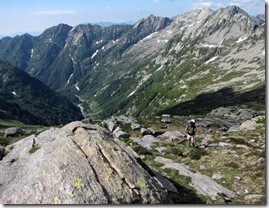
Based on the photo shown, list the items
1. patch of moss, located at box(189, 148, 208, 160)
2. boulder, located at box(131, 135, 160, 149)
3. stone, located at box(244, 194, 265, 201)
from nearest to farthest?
stone, located at box(244, 194, 265, 201)
patch of moss, located at box(189, 148, 208, 160)
boulder, located at box(131, 135, 160, 149)

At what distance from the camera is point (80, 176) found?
16.7 meters

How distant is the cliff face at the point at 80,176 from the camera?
52.0 ft

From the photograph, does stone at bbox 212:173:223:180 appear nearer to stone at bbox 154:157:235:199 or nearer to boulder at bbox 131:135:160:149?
stone at bbox 154:157:235:199

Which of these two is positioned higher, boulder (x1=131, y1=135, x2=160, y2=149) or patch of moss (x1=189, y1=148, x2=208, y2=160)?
patch of moss (x1=189, y1=148, x2=208, y2=160)

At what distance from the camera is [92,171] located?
17.2 metres

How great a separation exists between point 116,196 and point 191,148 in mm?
22737

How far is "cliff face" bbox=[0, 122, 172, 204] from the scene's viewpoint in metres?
15.8

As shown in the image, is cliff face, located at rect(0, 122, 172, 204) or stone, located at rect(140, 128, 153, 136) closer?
cliff face, located at rect(0, 122, 172, 204)

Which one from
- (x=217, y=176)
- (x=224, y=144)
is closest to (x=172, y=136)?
(x=224, y=144)

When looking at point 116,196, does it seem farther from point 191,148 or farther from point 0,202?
point 191,148

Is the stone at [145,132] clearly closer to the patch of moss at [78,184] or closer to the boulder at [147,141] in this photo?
the boulder at [147,141]

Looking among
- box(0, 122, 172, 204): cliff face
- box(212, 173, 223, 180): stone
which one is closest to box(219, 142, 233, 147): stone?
box(212, 173, 223, 180): stone

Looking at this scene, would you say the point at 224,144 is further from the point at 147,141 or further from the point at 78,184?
the point at 78,184

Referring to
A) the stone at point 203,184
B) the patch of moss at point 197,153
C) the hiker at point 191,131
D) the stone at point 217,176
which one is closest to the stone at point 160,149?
the hiker at point 191,131
